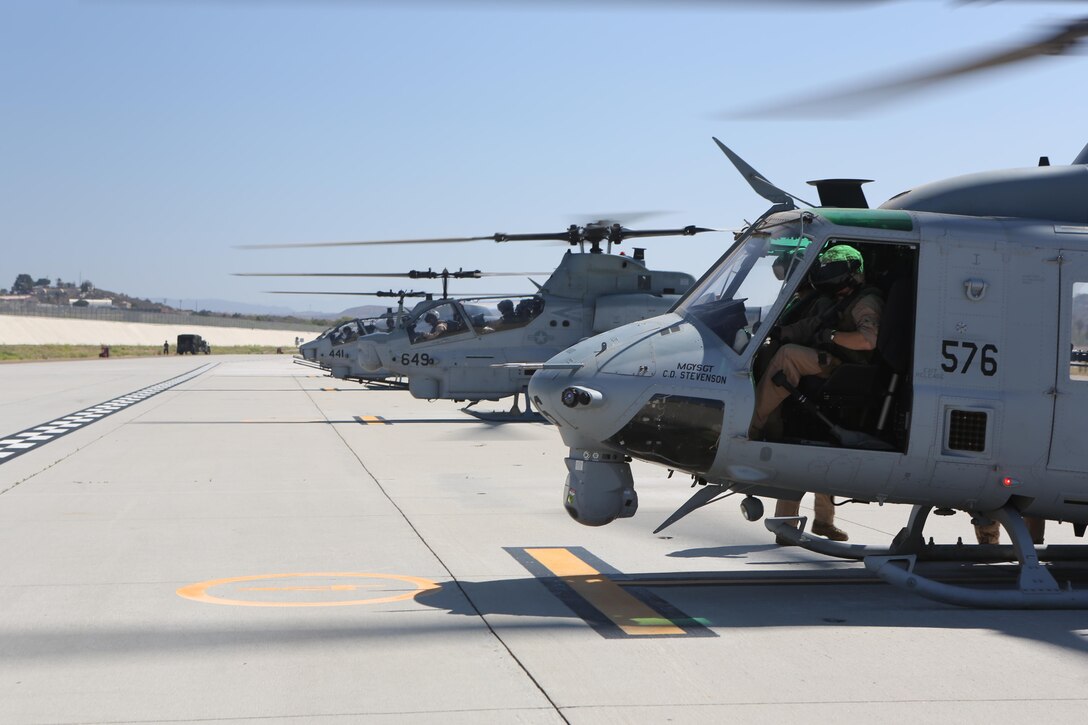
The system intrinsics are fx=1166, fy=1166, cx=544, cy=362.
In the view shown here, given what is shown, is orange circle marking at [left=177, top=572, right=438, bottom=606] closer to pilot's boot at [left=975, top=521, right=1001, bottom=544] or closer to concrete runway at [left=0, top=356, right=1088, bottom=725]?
concrete runway at [left=0, top=356, right=1088, bottom=725]

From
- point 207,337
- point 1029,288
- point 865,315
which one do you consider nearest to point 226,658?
point 865,315

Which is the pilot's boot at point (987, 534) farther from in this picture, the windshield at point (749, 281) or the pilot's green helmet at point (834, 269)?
the windshield at point (749, 281)

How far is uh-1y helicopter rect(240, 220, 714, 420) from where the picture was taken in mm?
21859

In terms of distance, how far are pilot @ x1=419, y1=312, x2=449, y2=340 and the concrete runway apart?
992 cm

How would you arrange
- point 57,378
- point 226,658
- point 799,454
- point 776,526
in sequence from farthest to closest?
1. point 57,378
2. point 776,526
3. point 799,454
4. point 226,658

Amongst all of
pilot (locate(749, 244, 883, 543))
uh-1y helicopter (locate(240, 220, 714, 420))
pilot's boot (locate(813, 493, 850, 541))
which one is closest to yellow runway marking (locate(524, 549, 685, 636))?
pilot (locate(749, 244, 883, 543))

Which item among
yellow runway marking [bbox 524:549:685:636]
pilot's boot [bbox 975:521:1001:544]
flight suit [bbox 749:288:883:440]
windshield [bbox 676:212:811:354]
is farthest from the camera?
pilot's boot [bbox 975:521:1001:544]

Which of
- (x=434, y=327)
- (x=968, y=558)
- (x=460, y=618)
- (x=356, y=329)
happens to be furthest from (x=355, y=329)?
(x=460, y=618)

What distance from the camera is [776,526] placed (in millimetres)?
8117

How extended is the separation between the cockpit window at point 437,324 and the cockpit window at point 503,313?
0.78 ft

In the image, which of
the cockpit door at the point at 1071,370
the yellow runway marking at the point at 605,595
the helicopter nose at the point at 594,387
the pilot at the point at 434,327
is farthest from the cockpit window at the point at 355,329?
the cockpit door at the point at 1071,370

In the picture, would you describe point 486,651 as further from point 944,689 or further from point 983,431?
point 983,431

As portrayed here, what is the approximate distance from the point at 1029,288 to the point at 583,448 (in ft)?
10.1

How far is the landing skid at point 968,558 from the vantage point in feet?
23.1
